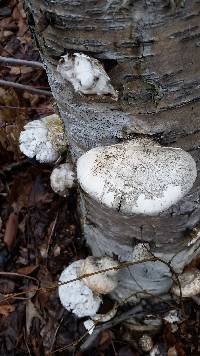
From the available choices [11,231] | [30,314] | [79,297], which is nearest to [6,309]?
[30,314]

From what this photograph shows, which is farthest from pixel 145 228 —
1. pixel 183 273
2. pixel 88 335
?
pixel 88 335

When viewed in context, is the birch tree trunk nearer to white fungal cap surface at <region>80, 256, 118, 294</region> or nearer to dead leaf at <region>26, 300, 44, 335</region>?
white fungal cap surface at <region>80, 256, 118, 294</region>

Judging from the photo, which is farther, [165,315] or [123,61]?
[165,315]

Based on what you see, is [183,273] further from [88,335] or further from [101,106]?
[101,106]

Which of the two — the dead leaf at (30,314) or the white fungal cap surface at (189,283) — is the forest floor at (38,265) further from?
the white fungal cap surface at (189,283)

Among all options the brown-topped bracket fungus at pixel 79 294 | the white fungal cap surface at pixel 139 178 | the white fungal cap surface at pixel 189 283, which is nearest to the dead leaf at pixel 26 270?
the brown-topped bracket fungus at pixel 79 294
